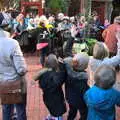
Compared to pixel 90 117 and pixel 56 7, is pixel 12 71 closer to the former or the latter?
pixel 90 117

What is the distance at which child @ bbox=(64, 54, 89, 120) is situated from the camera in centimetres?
522

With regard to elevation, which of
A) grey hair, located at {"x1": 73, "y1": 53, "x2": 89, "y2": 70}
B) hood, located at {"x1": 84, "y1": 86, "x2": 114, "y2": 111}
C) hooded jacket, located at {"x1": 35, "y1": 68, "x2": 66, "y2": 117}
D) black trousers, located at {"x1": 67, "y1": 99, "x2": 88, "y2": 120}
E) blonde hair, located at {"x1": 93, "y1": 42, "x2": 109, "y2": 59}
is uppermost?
blonde hair, located at {"x1": 93, "y1": 42, "x2": 109, "y2": 59}

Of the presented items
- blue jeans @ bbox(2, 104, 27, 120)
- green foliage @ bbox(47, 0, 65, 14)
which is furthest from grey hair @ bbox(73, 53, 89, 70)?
green foliage @ bbox(47, 0, 65, 14)

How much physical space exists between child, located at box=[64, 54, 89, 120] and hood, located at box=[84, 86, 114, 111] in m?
1.12

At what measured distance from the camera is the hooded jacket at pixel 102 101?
4055mm

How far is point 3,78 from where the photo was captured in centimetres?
518

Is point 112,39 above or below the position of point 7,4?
above

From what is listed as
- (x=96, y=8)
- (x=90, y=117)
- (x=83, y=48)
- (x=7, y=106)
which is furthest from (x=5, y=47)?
(x=96, y=8)

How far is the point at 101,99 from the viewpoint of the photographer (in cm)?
405

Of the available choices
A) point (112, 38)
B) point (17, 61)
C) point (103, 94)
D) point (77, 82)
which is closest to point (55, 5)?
point (112, 38)

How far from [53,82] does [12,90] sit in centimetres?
60

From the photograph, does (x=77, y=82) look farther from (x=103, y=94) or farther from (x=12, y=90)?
(x=103, y=94)

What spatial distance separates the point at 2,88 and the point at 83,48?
7757 millimetres

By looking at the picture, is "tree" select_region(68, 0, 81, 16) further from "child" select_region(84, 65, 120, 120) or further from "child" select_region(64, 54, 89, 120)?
"child" select_region(84, 65, 120, 120)
